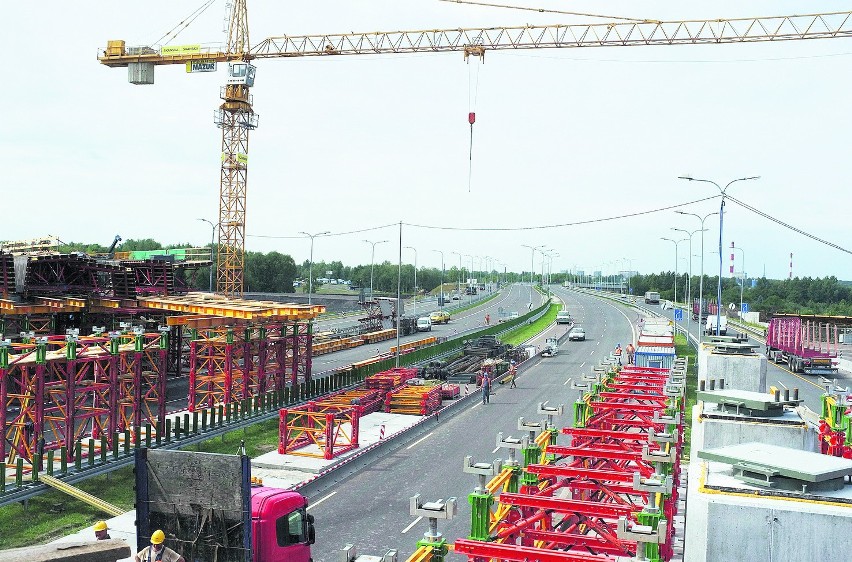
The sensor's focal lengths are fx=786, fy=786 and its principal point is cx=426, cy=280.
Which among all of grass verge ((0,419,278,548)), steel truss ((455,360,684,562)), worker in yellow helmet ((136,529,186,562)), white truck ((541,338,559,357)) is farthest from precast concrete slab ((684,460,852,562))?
white truck ((541,338,559,357))

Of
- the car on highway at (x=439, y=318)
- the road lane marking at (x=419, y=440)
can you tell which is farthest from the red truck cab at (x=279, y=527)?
the car on highway at (x=439, y=318)

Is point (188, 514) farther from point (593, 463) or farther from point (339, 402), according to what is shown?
point (339, 402)

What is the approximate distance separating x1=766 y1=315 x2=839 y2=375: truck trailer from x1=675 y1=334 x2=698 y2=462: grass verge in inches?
255

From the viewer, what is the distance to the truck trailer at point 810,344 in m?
56.8

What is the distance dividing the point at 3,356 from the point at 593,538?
18.5 m

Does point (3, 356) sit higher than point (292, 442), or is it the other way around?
point (3, 356)

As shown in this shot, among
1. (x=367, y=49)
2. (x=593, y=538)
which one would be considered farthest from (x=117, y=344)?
(x=367, y=49)

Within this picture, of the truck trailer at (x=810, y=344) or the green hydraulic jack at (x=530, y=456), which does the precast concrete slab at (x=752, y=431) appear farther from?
the truck trailer at (x=810, y=344)

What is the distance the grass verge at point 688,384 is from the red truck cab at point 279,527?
1728cm

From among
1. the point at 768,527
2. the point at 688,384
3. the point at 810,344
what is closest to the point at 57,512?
the point at 768,527

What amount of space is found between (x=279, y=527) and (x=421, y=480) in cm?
1336

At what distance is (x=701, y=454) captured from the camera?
10.7 metres

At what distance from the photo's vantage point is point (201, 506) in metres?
13.3

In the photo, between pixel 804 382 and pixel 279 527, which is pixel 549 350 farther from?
pixel 279 527
